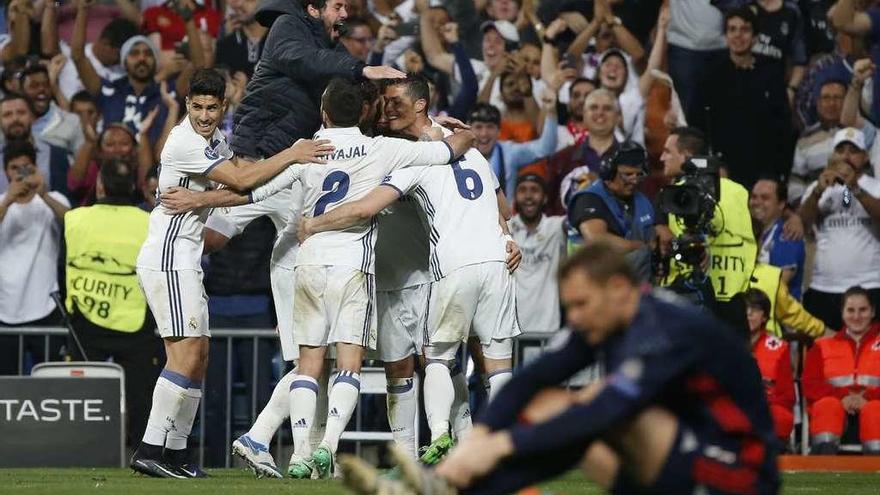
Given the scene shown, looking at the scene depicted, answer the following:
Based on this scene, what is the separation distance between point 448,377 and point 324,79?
2.06 meters

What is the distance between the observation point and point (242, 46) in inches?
628

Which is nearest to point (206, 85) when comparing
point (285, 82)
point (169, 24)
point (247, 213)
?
point (285, 82)

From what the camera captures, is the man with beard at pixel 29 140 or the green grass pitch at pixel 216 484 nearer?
the green grass pitch at pixel 216 484

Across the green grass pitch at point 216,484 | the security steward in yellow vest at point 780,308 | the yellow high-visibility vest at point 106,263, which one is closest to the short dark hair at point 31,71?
the yellow high-visibility vest at point 106,263

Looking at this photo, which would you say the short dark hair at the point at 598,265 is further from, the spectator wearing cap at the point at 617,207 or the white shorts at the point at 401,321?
the spectator wearing cap at the point at 617,207

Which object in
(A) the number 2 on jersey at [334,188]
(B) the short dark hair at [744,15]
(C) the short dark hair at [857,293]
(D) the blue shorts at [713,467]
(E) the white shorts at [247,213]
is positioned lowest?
(C) the short dark hair at [857,293]

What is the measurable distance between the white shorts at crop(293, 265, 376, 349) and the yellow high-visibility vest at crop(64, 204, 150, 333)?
3.36 m

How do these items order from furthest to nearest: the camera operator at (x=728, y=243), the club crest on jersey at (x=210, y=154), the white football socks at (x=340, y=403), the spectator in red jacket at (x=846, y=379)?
the spectator in red jacket at (x=846, y=379) → the camera operator at (x=728, y=243) → the club crest on jersey at (x=210, y=154) → the white football socks at (x=340, y=403)

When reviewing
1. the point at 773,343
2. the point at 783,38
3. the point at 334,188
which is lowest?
the point at 773,343

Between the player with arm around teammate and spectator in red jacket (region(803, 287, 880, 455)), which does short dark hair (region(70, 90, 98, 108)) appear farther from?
the player with arm around teammate

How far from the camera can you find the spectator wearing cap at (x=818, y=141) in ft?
50.4

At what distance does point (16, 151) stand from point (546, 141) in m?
4.57

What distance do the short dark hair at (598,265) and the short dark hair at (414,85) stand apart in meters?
5.78

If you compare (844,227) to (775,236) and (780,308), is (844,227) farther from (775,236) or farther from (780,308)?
(780,308)
